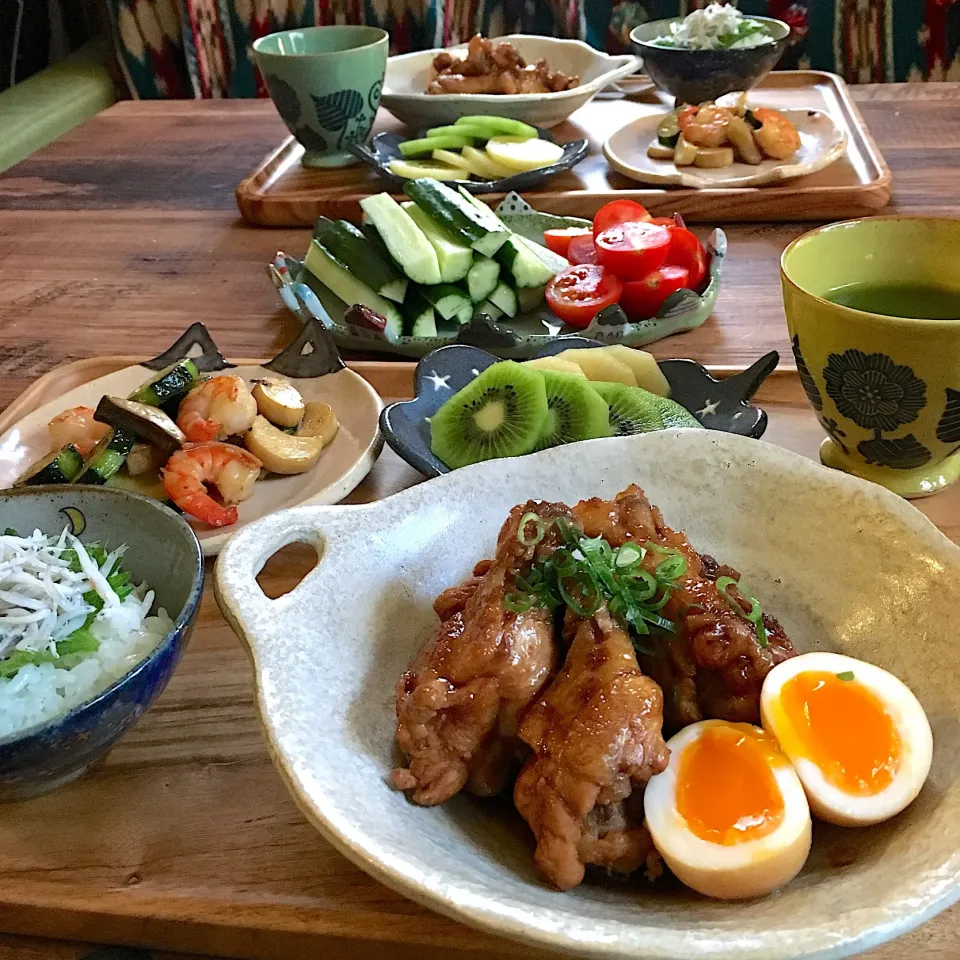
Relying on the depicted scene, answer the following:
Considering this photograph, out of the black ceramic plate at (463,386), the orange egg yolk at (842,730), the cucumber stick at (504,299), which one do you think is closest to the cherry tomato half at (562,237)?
the cucumber stick at (504,299)

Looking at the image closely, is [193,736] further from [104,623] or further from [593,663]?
[593,663]

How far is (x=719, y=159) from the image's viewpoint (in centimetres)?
286

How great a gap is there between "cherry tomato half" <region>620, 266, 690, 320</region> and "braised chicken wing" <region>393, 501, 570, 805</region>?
132cm

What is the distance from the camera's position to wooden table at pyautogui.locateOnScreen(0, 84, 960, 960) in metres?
1.02

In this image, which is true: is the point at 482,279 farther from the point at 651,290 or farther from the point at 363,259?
the point at 651,290

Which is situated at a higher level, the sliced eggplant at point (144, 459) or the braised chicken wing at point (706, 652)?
the braised chicken wing at point (706, 652)

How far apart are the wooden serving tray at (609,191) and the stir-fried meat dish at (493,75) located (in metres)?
0.19

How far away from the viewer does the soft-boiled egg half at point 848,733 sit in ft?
3.12

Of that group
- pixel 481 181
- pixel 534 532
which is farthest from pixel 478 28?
pixel 534 532

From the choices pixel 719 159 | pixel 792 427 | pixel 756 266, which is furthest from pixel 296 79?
pixel 792 427

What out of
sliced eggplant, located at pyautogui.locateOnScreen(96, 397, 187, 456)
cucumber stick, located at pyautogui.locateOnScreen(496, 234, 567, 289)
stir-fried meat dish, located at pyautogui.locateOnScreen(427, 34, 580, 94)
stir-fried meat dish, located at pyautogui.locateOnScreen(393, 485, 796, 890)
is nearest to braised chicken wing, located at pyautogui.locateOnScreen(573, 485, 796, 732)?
stir-fried meat dish, located at pyautogui.locateOnScreen(393, 485, 796, 890)

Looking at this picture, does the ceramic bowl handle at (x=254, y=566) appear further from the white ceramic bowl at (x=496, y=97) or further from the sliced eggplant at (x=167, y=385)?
→ the white ceramic bowl at (x=496, y=97)

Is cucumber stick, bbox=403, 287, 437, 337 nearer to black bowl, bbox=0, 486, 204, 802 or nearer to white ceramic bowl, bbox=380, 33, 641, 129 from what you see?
black bowl, bbox=0, 486, 204, 802

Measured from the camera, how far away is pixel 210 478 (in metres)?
1.64
